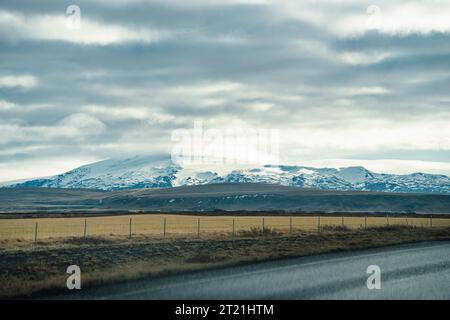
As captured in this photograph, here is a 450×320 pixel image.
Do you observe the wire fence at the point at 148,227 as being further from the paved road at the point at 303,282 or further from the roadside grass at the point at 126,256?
the paved road at the point at 303,282

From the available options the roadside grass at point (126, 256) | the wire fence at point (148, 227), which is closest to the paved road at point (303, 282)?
the roadside grass at point (126, 256)

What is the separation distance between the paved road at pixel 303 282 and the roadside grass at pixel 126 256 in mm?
1664

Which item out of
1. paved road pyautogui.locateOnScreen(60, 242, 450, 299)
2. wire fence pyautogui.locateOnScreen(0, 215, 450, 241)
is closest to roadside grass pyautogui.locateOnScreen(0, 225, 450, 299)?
paved road pyautogui.locateOnScreen(60, 242, 450, 299)

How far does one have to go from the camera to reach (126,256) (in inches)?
1303

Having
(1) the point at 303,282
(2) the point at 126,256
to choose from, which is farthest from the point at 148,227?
(1) the point at 303,282

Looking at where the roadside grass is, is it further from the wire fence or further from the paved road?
the wire fence

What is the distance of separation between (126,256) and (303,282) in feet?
45.0

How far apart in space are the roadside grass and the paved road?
65.5 inches

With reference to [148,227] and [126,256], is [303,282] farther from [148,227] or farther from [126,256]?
[148,227]

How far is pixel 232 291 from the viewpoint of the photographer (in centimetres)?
1961

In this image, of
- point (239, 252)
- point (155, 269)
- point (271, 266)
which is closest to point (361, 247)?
point (239, 252)

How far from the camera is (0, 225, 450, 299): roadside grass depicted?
2325 centimetres
